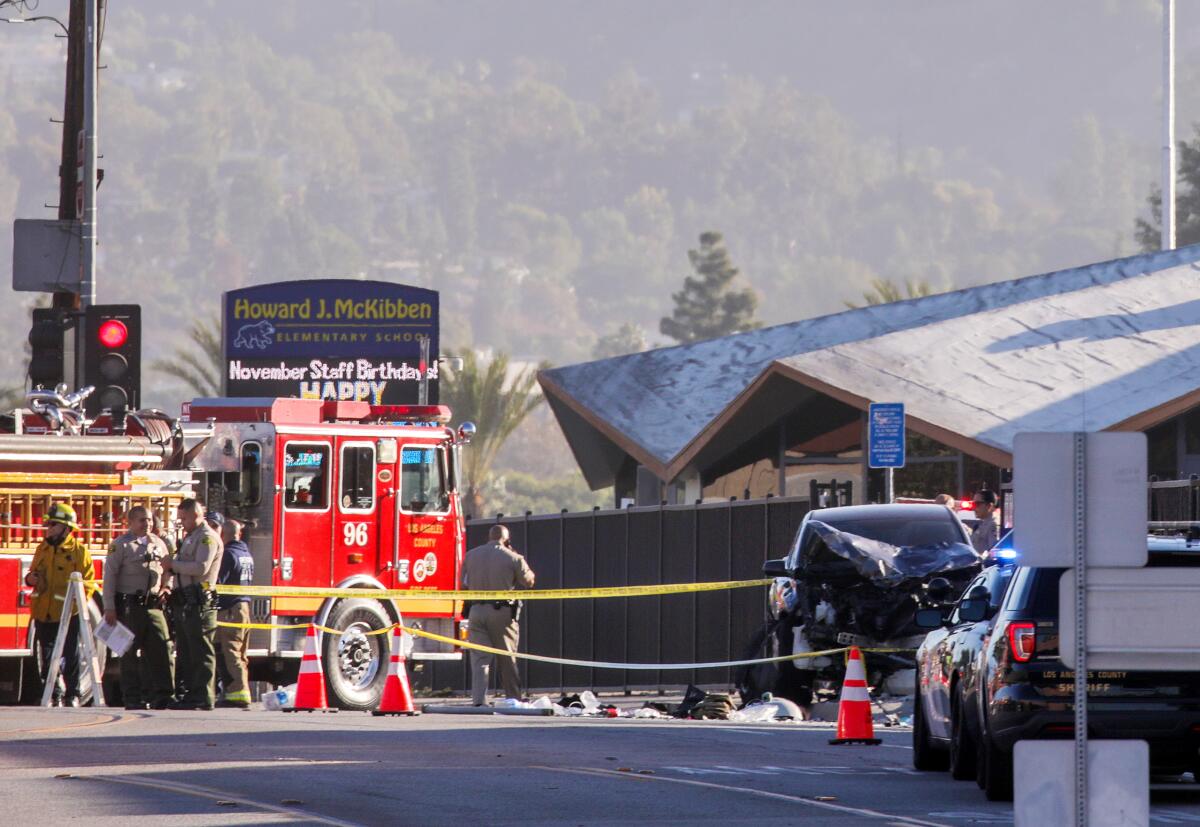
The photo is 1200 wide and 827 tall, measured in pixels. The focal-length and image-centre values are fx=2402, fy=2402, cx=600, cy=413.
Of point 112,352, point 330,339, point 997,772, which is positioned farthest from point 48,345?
point 330,339

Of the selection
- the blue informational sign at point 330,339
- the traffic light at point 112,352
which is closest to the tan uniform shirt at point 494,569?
the traffic light at point 112,352

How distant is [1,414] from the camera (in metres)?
25.8

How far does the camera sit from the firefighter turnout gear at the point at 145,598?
22141 mm

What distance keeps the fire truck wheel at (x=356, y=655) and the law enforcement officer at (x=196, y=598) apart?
235 cm

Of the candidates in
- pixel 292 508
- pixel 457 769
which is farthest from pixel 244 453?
pixel 457 769

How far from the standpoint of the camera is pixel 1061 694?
12.8 metres

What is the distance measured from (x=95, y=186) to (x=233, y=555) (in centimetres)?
550

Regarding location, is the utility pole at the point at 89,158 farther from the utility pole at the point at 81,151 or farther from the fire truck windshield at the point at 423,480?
the fire truck windshield at the point at 423,480

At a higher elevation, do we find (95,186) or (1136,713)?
(95,186)

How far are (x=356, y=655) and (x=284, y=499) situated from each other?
5.86 feet

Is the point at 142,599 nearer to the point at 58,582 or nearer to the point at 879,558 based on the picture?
the point at 58,582

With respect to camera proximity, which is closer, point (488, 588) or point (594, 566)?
point (488, 588)

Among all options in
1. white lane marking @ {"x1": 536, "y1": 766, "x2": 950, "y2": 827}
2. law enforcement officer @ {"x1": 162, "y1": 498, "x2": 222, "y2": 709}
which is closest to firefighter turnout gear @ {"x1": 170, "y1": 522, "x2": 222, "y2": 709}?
law enforcement officer @ {"x1": 162, "y1": 498, "x2": 222, "y2": 709}

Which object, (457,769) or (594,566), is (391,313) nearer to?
(594,566)
